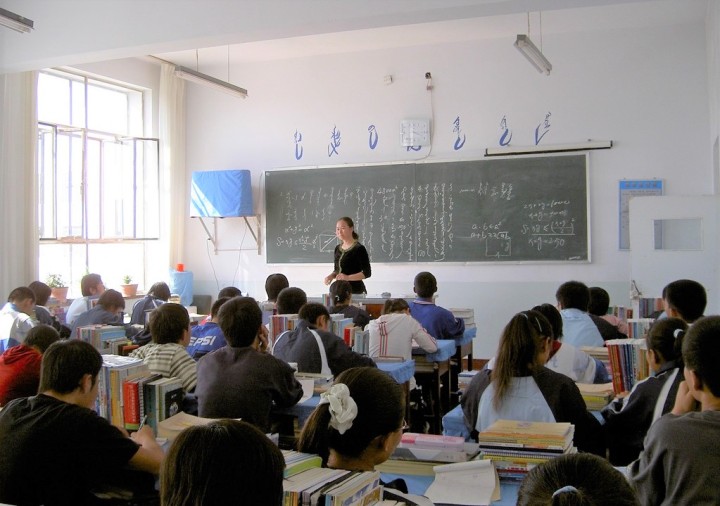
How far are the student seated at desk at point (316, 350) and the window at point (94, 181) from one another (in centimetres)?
465

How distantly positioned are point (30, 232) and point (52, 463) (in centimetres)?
558

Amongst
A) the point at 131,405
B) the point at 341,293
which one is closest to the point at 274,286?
the point at 341,293

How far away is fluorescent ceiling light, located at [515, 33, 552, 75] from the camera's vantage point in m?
6.29

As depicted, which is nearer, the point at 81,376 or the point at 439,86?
the point at 81,376

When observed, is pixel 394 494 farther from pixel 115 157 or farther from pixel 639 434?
pixel 115 157

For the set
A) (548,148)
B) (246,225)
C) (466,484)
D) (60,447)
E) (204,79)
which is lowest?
(466,484)

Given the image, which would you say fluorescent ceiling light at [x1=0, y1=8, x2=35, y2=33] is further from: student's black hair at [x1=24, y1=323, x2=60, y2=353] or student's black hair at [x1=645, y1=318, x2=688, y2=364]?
student's black hair at [x1=645, y1=318, x2=688, y2=364]

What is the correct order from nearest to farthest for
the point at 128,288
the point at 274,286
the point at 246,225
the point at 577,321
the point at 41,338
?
the point at 41,338
the point at 577,321
the point at 274,286
the point at 128,288
the point at 246,225

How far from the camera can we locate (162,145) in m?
9.05

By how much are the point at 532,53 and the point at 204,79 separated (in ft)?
11.0

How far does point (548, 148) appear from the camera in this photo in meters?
7.61

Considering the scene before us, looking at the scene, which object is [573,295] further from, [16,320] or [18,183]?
[18,183]

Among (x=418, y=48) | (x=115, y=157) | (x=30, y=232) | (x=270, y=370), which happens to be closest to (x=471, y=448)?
(x=270, y=370)

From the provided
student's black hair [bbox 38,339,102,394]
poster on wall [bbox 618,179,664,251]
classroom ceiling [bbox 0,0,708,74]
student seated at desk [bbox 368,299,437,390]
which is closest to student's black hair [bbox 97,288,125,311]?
classroom ceiling [bbox 0,0,708,74]
